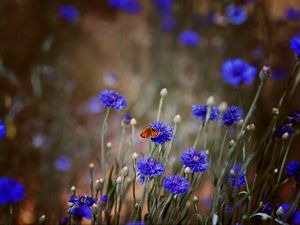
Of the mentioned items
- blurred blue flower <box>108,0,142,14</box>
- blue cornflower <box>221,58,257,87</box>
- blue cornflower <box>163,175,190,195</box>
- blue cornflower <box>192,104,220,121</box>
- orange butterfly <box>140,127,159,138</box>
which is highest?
blurred blue flower <box>108,0,142,14</box>

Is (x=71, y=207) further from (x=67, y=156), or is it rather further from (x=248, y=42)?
(x=248, y=42)

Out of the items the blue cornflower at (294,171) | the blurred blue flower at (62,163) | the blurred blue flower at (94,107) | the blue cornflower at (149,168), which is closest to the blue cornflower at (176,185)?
the blue cornflower at (149,168)

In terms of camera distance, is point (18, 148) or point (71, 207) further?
point (18, 148)

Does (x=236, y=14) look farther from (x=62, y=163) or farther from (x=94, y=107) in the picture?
(x=62, y=163)

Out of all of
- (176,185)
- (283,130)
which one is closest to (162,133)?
(176,185)

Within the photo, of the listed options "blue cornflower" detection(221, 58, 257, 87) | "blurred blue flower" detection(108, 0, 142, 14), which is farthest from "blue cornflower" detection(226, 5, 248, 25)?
"blue cornflower" detection(221, 58, 257, 87)

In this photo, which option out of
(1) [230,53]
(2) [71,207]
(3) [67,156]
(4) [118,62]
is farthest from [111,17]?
(2) [71,207]

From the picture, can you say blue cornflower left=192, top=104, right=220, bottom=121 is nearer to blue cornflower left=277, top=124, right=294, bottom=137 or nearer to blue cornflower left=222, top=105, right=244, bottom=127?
blue cornflower left=222, top=105, right=244, bottom=127
